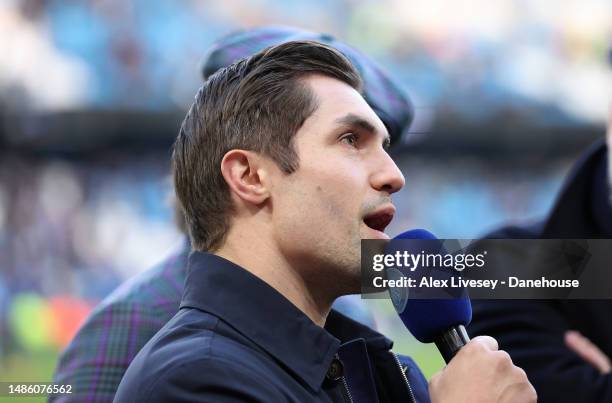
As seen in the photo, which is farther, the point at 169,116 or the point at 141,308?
the point at 169,116

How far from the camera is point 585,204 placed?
215 centimetres

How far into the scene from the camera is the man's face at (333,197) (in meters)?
1.26

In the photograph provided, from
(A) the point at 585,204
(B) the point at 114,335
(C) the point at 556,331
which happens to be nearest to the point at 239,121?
(B) the point at 114,335

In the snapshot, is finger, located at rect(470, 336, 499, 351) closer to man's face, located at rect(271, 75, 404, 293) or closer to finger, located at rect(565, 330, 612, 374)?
man's face, located at rect(271, 75, 404, 293)

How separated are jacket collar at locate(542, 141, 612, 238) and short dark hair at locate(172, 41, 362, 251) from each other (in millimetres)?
860

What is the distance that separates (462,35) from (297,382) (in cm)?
931

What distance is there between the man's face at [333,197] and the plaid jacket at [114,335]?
388 mm

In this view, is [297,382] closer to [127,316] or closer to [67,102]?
[127,316]

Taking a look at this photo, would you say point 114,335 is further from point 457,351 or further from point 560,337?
point 560,337

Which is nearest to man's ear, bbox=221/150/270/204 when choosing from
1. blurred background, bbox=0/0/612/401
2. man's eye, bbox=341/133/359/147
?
man's eye, bbox=341/133/359/147

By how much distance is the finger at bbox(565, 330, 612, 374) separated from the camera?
194 cm

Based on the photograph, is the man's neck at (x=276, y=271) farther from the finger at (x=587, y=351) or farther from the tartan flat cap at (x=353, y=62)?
the finger at (x=587, y=351)

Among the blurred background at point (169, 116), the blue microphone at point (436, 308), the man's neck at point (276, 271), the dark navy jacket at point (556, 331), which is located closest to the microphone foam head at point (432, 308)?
the blue microphone at point (436, 308)

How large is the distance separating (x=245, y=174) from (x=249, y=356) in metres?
0.26
